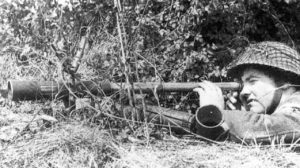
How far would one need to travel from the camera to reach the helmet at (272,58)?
4062mm

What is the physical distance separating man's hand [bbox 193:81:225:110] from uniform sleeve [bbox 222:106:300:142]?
190mm

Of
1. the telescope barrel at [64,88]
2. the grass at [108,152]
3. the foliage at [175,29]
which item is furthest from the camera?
the foliage at [175,29]

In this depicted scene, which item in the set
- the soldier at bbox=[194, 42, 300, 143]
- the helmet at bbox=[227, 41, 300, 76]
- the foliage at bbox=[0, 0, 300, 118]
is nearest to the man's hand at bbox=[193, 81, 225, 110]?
the soldier at bbox=[194, 42, 300, 143]

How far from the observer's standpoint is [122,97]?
3.62 meters

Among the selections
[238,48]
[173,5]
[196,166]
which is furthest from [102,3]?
[196,166]

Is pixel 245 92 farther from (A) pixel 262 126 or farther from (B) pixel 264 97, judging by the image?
(A) pixel 262 126

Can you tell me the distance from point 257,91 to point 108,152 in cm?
172

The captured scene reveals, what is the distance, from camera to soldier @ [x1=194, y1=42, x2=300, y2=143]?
345cm

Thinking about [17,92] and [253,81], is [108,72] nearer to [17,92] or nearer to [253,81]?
[17,92]

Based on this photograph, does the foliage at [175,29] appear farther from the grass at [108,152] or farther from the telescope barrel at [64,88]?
the grass at [108,152]

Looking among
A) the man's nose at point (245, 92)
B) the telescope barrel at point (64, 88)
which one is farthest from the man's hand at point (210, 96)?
the man's nose at point (245, 92)

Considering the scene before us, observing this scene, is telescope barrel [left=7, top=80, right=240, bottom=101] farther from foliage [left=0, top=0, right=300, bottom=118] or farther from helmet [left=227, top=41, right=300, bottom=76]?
foliage [left=0, top=0, right=300, bottom=118]

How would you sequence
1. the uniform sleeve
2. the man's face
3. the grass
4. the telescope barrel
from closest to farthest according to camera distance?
the grass, the telescope barrel, the uniform sleeve, the man's face

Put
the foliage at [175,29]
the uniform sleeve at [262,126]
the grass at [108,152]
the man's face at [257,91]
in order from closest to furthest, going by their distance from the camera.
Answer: the grass at [108,152], the uniform sleeve at [262,126], the man's face at [257,91], the foliage at [175,29]
